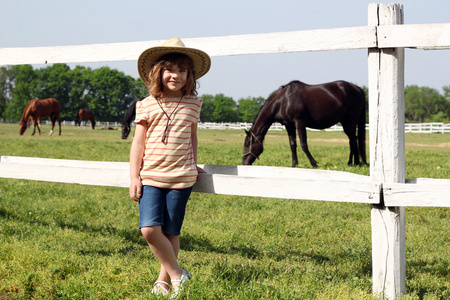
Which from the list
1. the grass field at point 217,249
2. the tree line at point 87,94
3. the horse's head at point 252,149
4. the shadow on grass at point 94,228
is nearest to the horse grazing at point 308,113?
the horse's head at point 252,149

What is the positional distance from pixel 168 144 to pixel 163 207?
0.43m

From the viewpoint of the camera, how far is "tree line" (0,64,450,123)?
8612 cm

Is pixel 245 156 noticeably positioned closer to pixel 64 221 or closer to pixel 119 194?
pixel 119 194

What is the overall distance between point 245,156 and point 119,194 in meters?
4.55

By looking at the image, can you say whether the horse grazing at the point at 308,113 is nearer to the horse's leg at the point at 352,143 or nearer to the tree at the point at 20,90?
the horse's leg at the point at 352,143

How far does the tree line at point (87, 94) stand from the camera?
86.1m

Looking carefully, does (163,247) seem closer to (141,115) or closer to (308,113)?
(141,115)

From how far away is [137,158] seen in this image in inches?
122

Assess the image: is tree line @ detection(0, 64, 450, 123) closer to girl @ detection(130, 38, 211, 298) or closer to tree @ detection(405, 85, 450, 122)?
tree @ detection(405, 85, 450, 122)

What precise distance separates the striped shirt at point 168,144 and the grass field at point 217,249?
71cm

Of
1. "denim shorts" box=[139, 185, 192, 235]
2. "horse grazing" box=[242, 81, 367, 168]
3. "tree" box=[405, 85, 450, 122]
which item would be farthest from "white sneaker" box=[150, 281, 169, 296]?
"tree" box=[405, 85, 450, 122]

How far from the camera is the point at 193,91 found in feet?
10.6

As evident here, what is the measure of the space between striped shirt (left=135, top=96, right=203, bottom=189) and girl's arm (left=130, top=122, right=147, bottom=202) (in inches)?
1.3

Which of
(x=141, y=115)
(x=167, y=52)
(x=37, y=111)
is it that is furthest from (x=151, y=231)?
(x=37, y=111)
